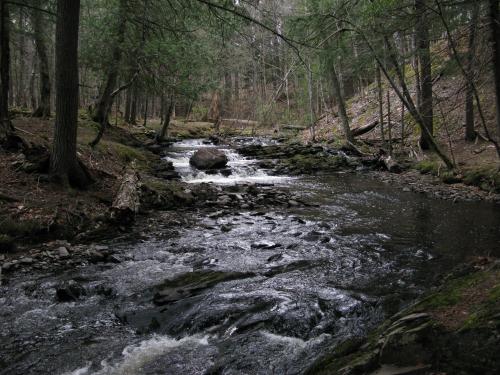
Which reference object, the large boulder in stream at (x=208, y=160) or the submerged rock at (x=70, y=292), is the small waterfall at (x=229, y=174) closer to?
the large boulder in stream at (x=208, y=160)

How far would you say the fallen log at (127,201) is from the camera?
847 cm

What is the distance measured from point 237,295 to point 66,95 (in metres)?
5.62

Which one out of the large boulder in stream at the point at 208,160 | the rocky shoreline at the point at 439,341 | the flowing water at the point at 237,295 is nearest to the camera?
the rocky shoreline at the point at 439,341

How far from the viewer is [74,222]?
306 inches

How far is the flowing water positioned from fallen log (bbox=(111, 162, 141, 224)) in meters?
1.11

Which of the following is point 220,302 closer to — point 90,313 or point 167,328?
point 167,328

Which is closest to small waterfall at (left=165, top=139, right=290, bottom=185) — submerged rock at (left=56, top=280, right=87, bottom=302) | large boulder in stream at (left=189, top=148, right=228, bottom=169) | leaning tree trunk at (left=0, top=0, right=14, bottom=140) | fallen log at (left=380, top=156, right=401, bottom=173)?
large boulder in stream at (left=189, top=148, right=228, bottom=169)

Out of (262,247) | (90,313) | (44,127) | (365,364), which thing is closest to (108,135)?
(44,127)

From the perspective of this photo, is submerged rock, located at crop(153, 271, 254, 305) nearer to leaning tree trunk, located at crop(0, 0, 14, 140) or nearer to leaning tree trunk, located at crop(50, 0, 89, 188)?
leaning tree trunk, located at crop(50, 0, 89, 188)

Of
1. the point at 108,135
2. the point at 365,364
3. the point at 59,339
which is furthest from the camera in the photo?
the point at 108,135

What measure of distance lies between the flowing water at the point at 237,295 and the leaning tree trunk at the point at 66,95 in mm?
2514

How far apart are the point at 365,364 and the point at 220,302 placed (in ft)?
8.87

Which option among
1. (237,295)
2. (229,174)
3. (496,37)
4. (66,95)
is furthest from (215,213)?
(496,37)

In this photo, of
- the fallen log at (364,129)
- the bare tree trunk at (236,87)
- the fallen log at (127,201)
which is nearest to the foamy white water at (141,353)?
the fallen log at (127,201)
